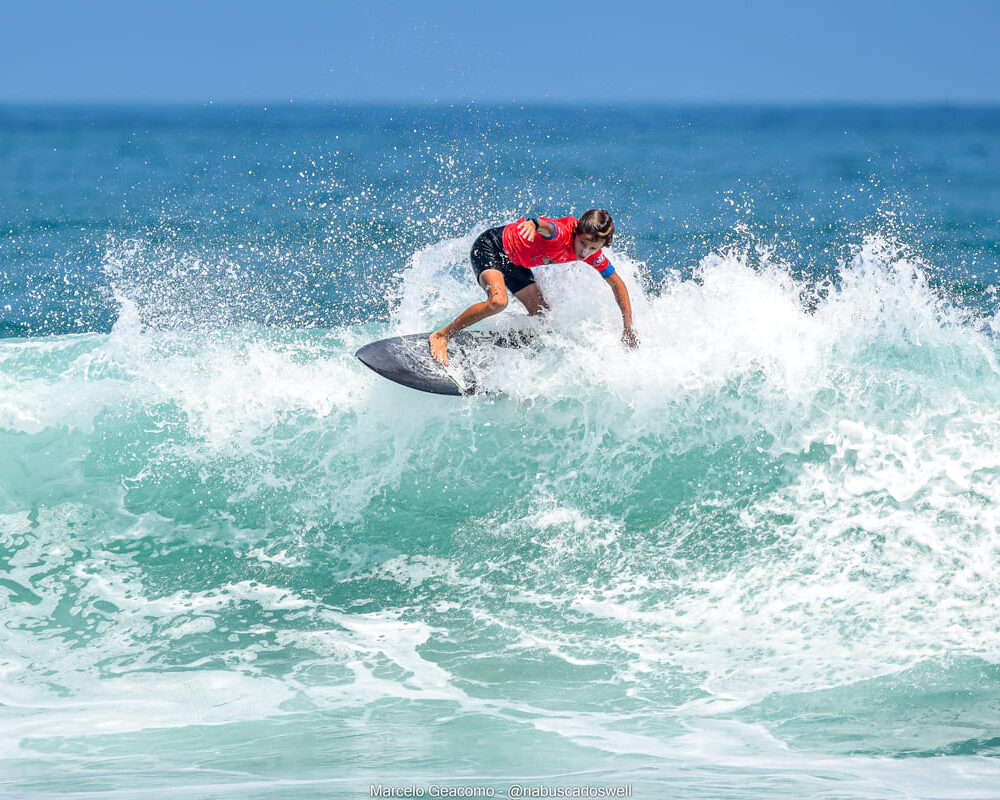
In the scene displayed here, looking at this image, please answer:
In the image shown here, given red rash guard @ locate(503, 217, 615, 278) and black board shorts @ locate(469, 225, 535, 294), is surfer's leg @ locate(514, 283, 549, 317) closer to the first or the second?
black board shorts @ locate(469, 225, 535, 294)

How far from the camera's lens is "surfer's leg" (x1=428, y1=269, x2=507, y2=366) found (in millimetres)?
6934

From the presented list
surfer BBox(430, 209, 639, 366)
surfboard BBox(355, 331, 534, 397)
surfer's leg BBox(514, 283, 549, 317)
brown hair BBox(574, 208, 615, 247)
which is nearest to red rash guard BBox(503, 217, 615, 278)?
surfer BBox(430, 209, 639, 366)

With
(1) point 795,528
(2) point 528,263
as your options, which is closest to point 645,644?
(1) point 795,528

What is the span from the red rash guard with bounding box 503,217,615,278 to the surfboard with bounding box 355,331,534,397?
0.69 meters

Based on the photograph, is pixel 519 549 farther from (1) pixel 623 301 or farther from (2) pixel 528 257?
(2) pixel 528 257

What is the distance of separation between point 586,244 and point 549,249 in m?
0.41

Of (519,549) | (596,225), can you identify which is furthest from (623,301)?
(519,549)

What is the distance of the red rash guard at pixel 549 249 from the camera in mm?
6852

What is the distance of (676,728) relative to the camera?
5.29m

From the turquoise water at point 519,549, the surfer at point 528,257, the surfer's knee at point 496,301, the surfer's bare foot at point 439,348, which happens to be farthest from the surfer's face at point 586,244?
the surfer's bare foot at point 439,348

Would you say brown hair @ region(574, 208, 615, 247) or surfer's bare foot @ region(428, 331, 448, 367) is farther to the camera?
surfer's bare foot @ region(428, 331, 448, 367)

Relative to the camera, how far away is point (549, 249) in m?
6.98

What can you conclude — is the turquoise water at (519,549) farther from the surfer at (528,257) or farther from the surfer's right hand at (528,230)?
the surfer's right hand at (528,230)

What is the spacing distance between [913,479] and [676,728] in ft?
9.57
